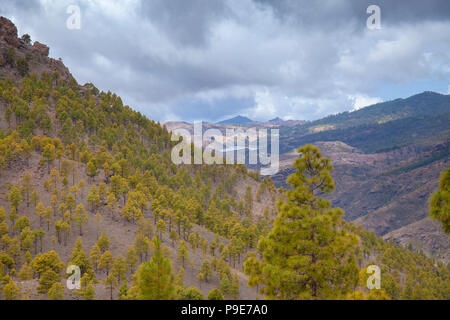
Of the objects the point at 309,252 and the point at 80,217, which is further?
the point at 80,217

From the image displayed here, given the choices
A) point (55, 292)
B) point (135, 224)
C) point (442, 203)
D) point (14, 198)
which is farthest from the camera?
point (135, 224)

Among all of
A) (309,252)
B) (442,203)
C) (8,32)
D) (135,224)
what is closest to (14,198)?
(135,224)

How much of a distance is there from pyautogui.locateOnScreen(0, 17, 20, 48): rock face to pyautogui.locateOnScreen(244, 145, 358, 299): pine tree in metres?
235

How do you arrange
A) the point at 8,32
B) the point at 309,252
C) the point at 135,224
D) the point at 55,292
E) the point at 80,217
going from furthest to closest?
the point at 8,32 → the point at 135,224 → the point at 80,217 → the point at 55,292 → the point at 309,252

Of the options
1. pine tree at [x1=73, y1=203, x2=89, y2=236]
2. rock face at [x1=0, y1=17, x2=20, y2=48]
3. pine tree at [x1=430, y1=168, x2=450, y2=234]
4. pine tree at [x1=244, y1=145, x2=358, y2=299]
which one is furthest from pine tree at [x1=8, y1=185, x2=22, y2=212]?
rock face at [x1=0, y1=17, x2=20, y2=48]

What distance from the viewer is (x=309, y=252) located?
21078mm

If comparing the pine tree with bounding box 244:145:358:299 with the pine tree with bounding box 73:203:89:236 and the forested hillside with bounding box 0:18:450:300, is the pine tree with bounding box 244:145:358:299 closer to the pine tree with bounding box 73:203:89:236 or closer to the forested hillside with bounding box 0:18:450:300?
the forested hillside with bounding box 0:18:450:300

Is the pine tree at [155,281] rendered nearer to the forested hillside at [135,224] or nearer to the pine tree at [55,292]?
the forested hillside at [135,224]

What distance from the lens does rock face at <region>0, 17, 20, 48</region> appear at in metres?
188

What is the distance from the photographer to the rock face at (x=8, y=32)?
188m

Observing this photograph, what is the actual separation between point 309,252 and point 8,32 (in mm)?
243008

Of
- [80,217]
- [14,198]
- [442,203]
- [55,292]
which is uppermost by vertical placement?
[14,198]

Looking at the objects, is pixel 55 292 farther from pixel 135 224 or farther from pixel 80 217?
pixel 135 224
